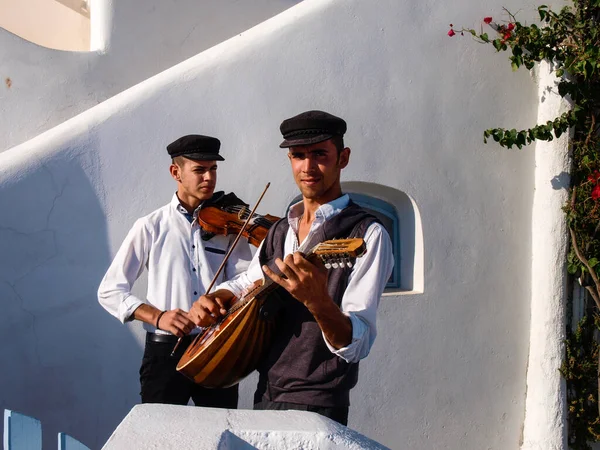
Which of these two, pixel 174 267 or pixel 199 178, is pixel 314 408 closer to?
pixel 174 267

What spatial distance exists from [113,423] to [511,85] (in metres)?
2.98

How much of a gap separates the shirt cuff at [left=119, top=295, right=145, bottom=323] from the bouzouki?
0.64 m

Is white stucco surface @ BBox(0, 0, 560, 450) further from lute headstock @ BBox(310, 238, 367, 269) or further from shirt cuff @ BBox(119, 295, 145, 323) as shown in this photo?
lute headstock @ BBox(310, 238, 367, 269)

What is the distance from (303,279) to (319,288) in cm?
6

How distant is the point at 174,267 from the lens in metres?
3.69

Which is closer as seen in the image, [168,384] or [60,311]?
[168,384]

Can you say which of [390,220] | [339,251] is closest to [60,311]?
[390,220]

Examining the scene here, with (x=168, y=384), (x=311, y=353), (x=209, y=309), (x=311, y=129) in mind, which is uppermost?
(x=311, y=129)

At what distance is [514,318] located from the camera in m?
Answer: 5.08

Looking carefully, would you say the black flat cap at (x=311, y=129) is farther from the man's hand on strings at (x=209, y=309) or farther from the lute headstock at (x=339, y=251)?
the man's hand on strings at (x=209, y=309)

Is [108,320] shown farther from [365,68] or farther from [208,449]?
[208,449]

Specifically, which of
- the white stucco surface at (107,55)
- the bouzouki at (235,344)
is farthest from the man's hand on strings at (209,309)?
the white stucco surface at (107,55)

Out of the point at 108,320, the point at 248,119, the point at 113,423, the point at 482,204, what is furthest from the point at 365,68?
the point at 113,423

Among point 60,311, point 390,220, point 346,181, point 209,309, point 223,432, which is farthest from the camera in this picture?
point 390,220
